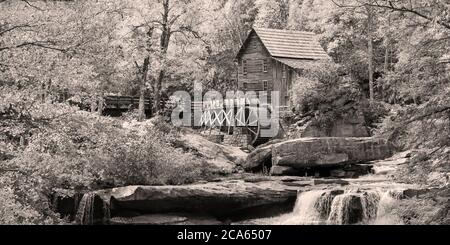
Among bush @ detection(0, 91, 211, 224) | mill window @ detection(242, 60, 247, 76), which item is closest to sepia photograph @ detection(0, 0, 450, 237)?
bush @ detection(0, 91, 211, 224)

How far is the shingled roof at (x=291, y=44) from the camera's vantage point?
119 feet

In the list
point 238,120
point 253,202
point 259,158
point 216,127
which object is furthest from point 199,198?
point 216,127

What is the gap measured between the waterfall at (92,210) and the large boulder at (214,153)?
7.32 metres

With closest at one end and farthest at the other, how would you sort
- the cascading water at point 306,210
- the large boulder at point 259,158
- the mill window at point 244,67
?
the cascading water at point 306,210 < the large boulder at point 259,158 < the mill window at point 244,67

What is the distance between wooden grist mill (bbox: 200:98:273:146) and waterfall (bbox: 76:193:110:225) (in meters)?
13.7

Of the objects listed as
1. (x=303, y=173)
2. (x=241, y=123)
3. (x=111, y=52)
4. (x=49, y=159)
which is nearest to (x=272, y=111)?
(x=241, y=123)

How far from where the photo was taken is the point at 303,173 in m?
22.9

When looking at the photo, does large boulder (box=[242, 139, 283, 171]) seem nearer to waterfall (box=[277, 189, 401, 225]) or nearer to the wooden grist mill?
the wooden grist mill

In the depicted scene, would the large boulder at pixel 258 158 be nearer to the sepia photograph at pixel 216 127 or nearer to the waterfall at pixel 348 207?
the sepia photograph at pixel 216 127

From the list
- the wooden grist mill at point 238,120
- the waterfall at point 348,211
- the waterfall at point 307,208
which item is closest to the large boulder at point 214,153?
the wooden grist mill at point 238,120

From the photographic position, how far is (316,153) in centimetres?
2222

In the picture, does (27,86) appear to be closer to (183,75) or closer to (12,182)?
(12,182)

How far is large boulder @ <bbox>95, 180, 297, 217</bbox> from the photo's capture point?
16516mm

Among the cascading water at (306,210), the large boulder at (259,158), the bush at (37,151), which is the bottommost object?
the cascading water at (306,210)
